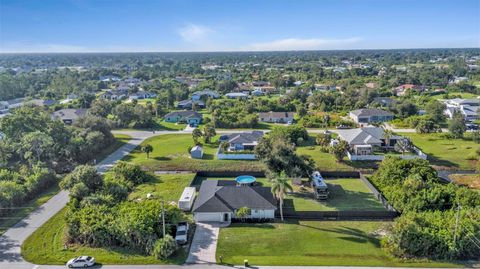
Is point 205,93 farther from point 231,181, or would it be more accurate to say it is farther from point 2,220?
point 2,220

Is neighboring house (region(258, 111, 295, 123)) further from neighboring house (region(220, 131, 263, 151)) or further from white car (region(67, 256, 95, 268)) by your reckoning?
white car (region(67, 256, 95, 268))

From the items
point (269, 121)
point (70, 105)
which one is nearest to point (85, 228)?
point (269, 121)

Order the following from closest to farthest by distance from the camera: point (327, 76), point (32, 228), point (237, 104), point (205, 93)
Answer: point (32, 228)
point (237, 104)
point (205, 93)
point (327, 76)

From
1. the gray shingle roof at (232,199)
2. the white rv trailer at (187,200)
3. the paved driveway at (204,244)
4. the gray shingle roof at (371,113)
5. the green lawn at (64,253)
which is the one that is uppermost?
the gray shingle roof at (371,113)

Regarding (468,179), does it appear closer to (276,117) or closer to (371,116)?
(371,116)

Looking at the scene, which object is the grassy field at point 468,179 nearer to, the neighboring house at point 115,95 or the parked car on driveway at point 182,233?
the parked car on driveway at point 182,233

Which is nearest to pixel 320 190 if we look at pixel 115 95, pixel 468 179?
pixel 468 179

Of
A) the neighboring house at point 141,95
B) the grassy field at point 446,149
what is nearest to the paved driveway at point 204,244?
the grassy field at point 446,149
